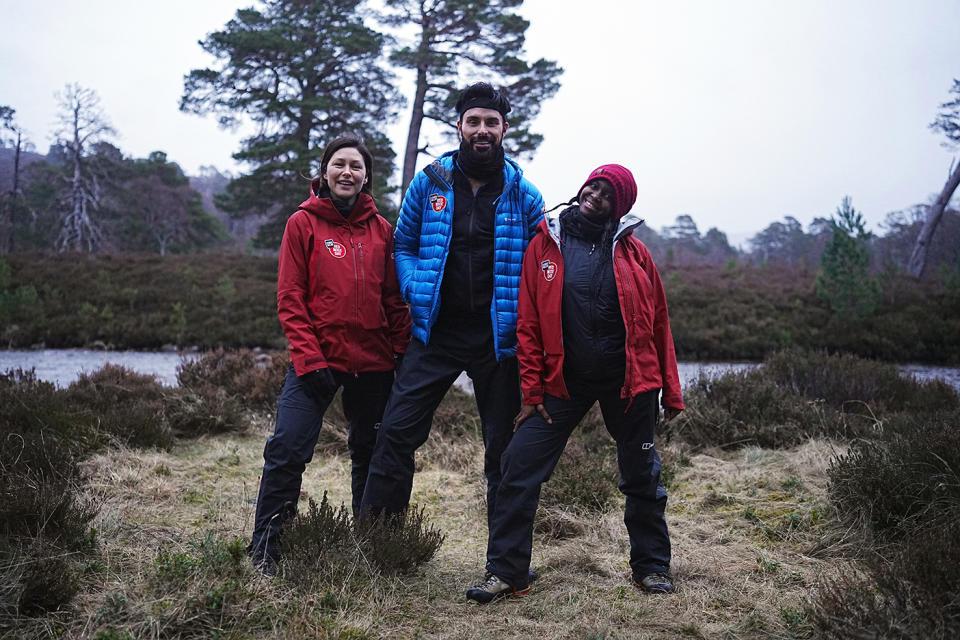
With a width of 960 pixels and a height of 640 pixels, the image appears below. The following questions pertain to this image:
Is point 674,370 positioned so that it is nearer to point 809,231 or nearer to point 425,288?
point 425,288

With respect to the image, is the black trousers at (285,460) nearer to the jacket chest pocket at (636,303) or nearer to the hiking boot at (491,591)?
the hiking boot at (491,591)

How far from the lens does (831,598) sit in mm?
2252

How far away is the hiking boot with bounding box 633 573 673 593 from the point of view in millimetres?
2943

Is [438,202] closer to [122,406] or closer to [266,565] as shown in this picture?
[266,565]

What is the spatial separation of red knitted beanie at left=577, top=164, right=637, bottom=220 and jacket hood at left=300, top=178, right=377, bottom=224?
1165mm

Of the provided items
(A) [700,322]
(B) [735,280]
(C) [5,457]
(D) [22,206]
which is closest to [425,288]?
(C) [5,457]

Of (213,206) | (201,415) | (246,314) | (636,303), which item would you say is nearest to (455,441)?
(201,415)

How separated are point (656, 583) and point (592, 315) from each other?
4.35 feet

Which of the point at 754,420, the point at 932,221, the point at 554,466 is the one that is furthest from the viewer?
the point at 932,221

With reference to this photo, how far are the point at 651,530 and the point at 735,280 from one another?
2142cm

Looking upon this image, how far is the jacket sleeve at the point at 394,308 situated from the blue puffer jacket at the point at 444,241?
0.36ft

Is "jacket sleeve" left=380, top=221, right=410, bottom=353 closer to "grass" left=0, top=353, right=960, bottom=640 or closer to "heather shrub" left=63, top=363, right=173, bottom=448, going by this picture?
"grass" left=0, top=353, right=960, bottom=640

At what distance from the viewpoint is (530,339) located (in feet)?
9.44

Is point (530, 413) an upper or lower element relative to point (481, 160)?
lower
